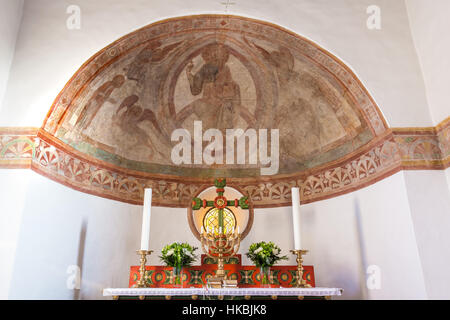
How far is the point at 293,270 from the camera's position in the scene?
17.5 feet

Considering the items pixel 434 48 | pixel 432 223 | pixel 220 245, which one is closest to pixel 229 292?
pixel 220 245

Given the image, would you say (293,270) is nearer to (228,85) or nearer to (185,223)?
(185,223)

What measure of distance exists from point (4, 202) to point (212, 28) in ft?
14.6

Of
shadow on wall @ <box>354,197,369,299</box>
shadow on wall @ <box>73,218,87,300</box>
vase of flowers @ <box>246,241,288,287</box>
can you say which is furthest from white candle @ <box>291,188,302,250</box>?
shadow on wall @ <box>73,218,87,300</box>

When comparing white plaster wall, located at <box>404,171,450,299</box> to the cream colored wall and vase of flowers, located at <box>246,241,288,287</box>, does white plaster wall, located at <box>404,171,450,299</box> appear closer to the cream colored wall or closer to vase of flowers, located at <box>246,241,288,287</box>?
the cream colored wall

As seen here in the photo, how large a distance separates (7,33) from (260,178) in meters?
5.44

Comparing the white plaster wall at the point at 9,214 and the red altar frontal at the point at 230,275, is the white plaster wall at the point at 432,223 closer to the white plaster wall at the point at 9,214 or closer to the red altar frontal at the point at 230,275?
the red altar frontal at the point at 230,275

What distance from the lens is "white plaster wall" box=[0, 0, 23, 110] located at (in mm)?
5301

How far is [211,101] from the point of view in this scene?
7.68m

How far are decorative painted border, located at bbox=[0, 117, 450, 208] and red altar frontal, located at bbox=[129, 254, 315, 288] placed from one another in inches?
73.0

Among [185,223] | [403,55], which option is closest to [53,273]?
[185,223]

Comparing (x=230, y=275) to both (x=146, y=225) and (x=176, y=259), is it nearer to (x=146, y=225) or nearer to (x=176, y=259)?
(x=176, y=259)

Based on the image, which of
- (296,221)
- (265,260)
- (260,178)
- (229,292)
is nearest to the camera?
(229,292)

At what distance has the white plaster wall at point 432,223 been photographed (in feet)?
14.9
